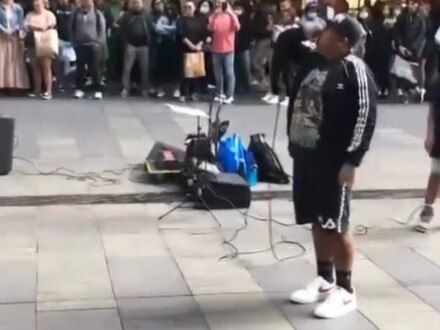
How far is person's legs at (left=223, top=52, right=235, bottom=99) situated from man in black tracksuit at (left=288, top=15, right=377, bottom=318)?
985cm

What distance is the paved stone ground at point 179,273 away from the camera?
18.1ft

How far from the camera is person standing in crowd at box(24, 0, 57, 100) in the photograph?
49.8ft

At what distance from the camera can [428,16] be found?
54.9 feet

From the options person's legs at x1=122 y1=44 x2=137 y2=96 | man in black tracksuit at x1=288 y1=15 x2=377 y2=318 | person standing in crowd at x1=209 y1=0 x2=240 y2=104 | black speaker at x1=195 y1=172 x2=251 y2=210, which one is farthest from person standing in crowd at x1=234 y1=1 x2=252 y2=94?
man in black tracksuit at x1=288 y1=15 x2=377 y2=318

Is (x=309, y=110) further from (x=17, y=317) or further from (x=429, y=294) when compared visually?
(x=17, y=317)

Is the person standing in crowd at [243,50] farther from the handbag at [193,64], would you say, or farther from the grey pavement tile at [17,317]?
the grey pavement tile at [17,317]

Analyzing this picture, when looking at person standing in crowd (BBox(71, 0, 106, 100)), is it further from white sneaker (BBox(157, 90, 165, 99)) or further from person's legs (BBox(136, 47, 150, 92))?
white sneaker (BBox(157, 90, 165, 99))

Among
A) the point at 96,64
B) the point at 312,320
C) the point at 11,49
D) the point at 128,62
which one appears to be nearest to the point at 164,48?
the point at 128,62

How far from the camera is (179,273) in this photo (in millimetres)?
6453

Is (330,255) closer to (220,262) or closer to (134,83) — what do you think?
(220,262)

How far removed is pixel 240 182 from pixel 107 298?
2765 millimetres

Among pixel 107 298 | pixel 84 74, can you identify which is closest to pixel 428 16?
pixel 84 74

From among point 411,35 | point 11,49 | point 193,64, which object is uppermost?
point 411,35

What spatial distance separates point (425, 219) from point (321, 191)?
2643 millimetres
